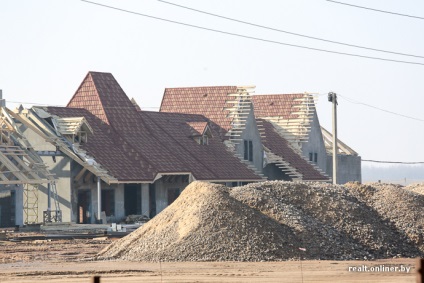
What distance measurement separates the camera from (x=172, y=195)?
198 feet

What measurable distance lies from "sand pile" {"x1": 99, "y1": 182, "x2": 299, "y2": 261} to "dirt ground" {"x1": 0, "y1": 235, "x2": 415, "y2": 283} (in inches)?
33.8

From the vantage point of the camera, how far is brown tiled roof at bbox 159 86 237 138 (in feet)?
237

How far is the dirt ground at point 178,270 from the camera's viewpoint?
87.6 ft

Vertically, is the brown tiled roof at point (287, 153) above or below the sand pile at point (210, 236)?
above

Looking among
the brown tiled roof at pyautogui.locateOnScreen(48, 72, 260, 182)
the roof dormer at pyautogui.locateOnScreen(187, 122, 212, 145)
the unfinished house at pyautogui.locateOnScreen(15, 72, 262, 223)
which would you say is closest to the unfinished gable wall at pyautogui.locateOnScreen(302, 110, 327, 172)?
the unfinished house at pyautogui.locateOnScreen(15, 72, 262, 223)

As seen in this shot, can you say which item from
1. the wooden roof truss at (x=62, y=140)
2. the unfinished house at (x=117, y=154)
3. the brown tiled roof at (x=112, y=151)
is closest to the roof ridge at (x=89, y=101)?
the unfinished house at (x=117, y=154)

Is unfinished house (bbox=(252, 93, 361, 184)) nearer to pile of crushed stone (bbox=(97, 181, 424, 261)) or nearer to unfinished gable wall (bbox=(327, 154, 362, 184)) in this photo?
unfinished gable wall (bbox=(327, 154, 362, 184))

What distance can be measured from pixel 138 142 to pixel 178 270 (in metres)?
31.3

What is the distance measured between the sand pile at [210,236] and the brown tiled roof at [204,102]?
3491 cm

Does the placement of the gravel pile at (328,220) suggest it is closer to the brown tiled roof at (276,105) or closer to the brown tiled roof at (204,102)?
the brown tiled roof at (204,102)

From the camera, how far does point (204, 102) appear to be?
74312 millimetres

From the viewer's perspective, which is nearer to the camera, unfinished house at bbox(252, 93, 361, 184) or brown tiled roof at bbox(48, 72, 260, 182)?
brown tiled roof at bbox(48, 72, 260, 182)

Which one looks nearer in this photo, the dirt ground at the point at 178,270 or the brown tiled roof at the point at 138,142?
the dirt ground at the point at 178,270

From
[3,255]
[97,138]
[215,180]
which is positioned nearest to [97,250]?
[3,255]
